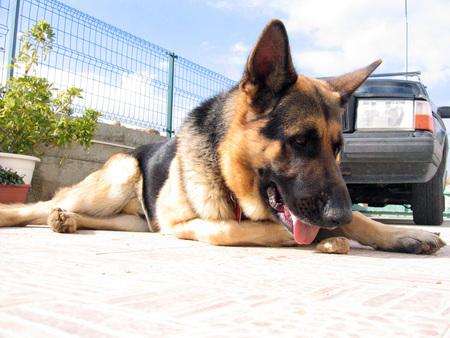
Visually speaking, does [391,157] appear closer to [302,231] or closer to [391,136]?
[391,136]

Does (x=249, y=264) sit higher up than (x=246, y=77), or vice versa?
(x=246, y=77)

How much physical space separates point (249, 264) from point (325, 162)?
0.85 metres

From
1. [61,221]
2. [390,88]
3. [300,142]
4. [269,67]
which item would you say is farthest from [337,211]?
[390,88]

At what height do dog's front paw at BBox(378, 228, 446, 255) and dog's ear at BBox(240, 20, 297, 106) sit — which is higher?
dog's ear at BBox(240, 20, 297, 106)

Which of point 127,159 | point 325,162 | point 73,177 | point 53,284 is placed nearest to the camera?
point 53,284

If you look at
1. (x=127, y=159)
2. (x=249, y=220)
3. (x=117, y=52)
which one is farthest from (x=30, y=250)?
(x=117, y=52)

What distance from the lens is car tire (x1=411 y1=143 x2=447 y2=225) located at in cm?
501

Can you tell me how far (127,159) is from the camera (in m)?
4.16

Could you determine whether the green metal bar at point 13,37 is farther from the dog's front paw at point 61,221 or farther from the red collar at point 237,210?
the red collar at point 237,210

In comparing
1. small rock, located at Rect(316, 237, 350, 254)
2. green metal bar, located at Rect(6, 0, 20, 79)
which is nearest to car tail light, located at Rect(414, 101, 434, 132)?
small rock, located at Rect(316, 237, 350, 254)

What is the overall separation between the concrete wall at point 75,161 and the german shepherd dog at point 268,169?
2.68 meters

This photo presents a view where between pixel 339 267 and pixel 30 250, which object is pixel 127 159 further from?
pixel 339 267

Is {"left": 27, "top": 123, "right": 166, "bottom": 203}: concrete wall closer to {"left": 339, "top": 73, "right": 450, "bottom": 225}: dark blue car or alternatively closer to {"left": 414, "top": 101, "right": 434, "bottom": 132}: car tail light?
{"left": 339, "top": 73, "right": 450, "bottom": 225}: dark blue car

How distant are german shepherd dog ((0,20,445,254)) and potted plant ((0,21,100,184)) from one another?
1998 millimetres
